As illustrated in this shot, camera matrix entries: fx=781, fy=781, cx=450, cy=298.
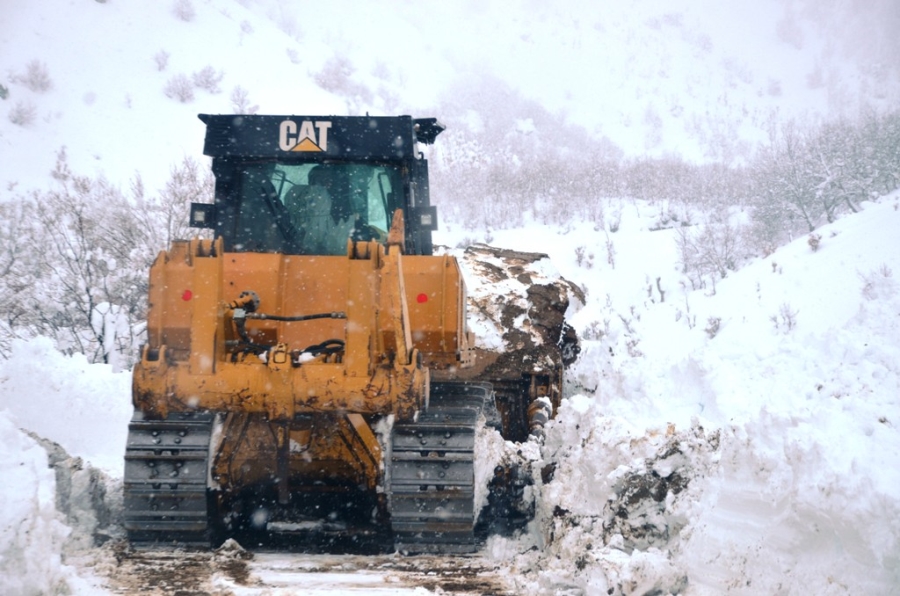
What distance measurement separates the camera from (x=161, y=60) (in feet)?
84.6

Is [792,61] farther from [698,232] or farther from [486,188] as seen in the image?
[698,232]

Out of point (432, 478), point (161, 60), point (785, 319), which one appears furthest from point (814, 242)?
point (161, 60)

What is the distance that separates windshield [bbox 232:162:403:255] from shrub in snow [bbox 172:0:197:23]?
85.8ft

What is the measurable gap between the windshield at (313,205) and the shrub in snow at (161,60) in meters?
22.2

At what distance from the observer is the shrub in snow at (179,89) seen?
24.8m

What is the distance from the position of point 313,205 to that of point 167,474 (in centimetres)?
234

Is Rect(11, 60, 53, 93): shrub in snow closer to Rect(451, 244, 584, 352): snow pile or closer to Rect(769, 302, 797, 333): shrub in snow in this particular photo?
Rect(451, 244, 584, 352): snow pile

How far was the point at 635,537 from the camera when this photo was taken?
4.34 metres

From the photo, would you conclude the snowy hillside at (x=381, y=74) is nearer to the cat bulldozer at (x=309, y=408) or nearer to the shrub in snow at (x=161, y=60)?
the shrub in snow at (x=161, y=60)

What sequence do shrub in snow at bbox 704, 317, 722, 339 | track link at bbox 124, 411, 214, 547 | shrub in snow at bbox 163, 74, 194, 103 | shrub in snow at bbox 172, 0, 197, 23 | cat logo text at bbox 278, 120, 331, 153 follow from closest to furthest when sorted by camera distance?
track link at bbox 124, 411, 214, 547 < cat logo text at bbox 278, 120, 331, 153 < shrub in snow at bbox 704, 317, 722, 339 < shrub in snow at bbox 163, 74, 194, 103 < shrub in snow at bbox 172, 0, 197, 23

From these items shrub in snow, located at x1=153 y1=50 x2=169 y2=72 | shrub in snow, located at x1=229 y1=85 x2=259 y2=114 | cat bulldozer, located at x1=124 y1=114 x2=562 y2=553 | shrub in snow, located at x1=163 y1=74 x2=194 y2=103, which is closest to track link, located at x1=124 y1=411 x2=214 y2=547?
cat bulldozer, located at x1=124 y1=114 x2=562 y2=553

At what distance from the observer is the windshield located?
5.93 meters

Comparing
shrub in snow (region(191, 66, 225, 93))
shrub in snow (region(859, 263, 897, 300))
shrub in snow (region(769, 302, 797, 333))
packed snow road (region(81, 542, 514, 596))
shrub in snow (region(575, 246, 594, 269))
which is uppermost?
shrub in snow (region(191, 66, 225, 93))

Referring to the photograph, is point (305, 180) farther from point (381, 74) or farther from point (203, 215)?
point (381, 74)
